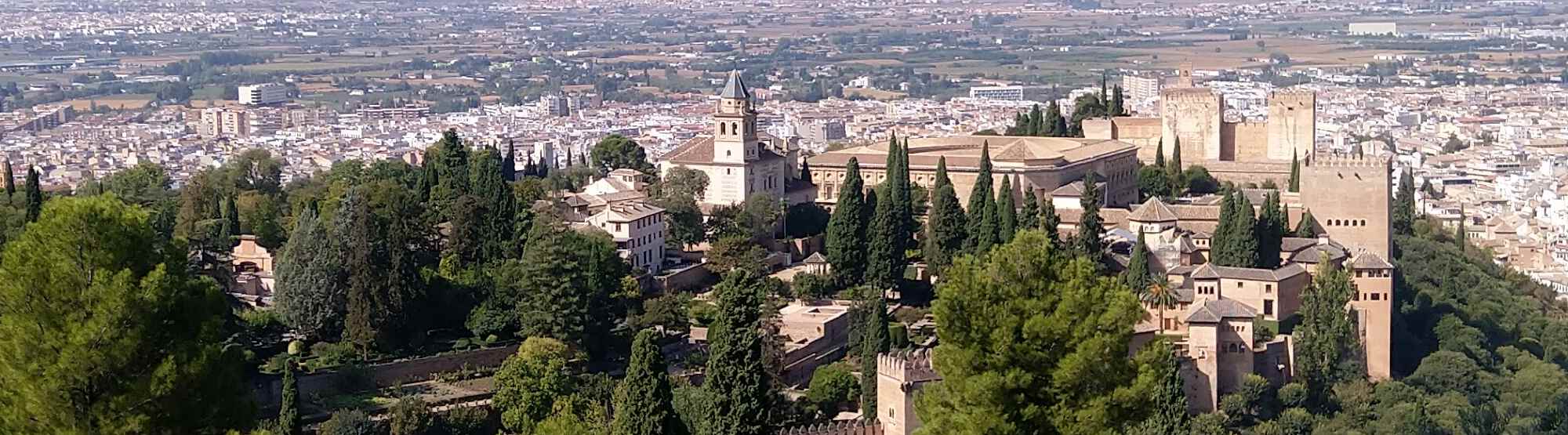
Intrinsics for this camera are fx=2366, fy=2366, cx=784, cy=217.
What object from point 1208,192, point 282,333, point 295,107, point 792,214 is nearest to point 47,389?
point 282,333

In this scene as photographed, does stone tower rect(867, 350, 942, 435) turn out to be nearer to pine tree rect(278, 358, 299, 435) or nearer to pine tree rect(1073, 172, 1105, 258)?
pine tree rect(278, 358, 299, 435)

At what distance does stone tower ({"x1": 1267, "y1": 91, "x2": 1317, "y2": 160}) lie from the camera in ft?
137

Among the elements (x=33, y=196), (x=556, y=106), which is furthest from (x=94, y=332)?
(x=556, y=106)

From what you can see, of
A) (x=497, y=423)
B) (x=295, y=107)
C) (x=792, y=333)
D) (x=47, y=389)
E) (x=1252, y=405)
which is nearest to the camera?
(x=47, y=389)

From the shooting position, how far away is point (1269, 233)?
3020 cm

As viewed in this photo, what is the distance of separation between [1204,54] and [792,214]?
10856cm

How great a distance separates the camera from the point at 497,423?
78.0ft

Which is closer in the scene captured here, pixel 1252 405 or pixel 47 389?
pixel 47 389

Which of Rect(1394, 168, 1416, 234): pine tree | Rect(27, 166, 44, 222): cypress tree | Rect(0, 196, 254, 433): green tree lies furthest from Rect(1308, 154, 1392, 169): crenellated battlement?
Rect(0, 196, 254, 433): green tree

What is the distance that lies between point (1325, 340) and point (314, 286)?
1127 centimetres

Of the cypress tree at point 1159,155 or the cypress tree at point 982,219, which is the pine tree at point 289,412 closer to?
the cypress tree at point 982,219

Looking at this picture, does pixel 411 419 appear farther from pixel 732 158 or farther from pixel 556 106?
pixel 556 106

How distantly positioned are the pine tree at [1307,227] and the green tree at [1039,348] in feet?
58.6

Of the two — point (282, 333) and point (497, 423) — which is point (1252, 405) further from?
point (282, 333)
